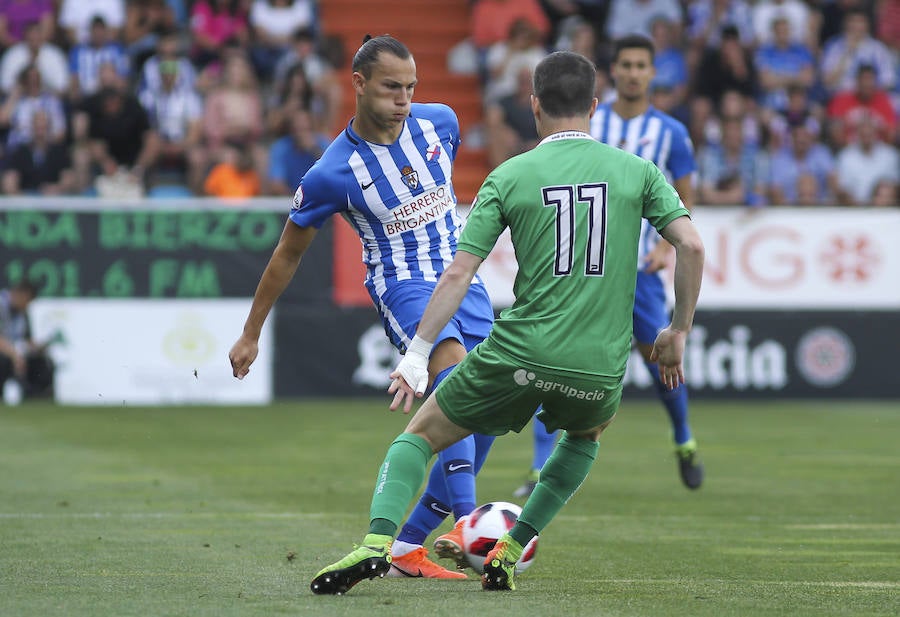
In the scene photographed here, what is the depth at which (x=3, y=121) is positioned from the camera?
59.9 ft

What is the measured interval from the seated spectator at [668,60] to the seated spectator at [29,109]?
23.0 ft

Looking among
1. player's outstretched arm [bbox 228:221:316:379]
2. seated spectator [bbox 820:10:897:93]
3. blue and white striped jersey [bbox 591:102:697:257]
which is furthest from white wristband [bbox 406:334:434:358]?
seated spectator [bbox 820:10:897:93]

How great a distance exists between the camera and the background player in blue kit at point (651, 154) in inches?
395

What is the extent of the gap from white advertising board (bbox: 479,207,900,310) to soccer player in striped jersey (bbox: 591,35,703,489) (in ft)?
21.7

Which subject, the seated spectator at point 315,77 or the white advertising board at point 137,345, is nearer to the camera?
the white advertising board at point 137,345

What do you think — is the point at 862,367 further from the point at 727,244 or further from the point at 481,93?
the point at 481,93

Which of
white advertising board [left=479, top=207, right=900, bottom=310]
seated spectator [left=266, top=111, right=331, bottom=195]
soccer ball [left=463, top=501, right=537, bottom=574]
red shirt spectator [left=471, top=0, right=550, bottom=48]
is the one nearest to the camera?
Answer: soccer ball [left=463, top=501, right=537, bottom=574]

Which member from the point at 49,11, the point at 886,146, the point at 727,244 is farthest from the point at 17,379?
the point at 886,146

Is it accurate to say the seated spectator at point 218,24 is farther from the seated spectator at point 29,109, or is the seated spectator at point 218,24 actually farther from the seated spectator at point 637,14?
the seated spectator at point 637,14

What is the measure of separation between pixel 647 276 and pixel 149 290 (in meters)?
7.51

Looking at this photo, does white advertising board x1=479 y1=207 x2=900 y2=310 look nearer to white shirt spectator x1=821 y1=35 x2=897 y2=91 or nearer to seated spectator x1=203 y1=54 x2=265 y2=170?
seated spectator x1=203 y1=54 x2=265 y2=170

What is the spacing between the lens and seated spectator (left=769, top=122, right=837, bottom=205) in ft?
59.5

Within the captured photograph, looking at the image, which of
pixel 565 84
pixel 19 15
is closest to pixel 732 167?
pixel 19 15

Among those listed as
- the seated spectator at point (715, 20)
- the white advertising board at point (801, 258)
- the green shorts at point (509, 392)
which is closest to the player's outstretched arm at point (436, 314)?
the green shorts at point (509, 392)
